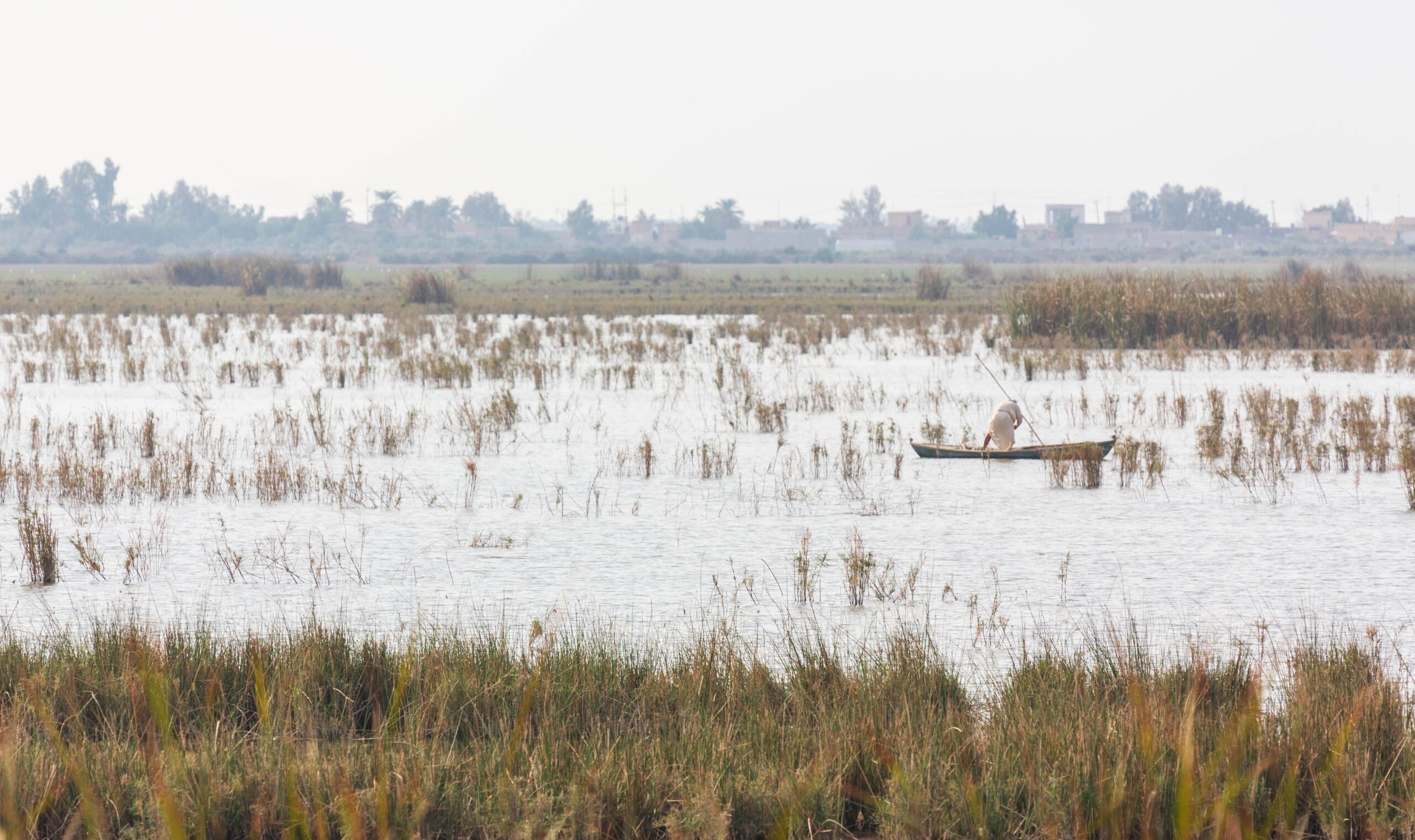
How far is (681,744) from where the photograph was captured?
472cm

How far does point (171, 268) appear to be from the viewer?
230ft

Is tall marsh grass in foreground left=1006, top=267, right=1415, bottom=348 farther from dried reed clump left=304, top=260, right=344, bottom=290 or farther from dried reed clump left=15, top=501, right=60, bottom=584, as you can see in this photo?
dried reed clump left=304, top=260, right=344, bottom=290

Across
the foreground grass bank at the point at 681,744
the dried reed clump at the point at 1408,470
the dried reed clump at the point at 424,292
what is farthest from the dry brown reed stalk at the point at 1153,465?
the dried reed clump at the point at 424,292

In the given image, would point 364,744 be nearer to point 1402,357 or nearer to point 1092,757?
point 1092,757

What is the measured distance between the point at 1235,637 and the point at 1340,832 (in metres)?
2.46

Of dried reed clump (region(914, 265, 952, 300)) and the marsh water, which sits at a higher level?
dried reed clump (region(914, 265, 952, 300))

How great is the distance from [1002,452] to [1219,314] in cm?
1613

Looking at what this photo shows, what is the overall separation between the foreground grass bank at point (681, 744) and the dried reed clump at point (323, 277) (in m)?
61.9

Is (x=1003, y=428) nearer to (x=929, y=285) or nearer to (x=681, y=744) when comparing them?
(x=681, y=744)

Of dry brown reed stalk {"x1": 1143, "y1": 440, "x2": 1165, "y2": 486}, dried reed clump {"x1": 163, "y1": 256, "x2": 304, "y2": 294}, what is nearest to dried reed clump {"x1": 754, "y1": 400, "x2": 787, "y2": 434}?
dry brown reed stalk {"x1": 1143, "y1": 440, "x2": 1165, "y2": 486}

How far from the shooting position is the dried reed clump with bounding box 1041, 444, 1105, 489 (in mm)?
11477

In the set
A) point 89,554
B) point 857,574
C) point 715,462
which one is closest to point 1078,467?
point 715,462

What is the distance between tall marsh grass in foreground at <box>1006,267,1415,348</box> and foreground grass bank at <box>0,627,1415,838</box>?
71.1 feet

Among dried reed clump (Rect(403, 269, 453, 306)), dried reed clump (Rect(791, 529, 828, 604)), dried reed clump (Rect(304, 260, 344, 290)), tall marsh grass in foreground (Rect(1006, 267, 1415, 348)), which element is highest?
dried reed clump (Rect(304, 260, 344, 290))
